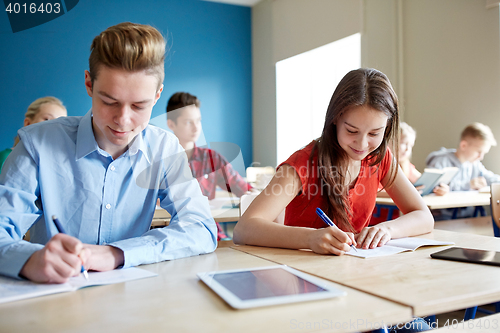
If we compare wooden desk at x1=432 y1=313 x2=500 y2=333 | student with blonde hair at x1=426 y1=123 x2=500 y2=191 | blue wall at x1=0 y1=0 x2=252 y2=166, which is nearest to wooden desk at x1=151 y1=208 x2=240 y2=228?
wooden desk at x1=432 y1=313 x2=500 y2=333

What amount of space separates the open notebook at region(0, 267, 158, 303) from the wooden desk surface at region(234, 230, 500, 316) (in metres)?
0.34

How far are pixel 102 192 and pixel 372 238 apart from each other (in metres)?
0.76

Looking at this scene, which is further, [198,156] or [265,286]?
[198,156]

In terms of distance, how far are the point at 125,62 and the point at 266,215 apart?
0.61 meters

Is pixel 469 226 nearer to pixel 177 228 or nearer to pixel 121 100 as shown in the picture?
pixel 177 228

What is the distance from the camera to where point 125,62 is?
0.95 metres

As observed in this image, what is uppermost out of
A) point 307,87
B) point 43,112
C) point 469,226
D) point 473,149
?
point 307,87

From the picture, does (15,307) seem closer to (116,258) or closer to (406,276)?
(116,258)

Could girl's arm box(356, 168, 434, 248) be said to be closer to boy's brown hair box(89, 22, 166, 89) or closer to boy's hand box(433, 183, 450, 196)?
boy's brown hair box(89, 22, 166, 89)

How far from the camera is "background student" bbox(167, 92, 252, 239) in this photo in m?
2.86

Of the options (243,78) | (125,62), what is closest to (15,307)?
(125,62)

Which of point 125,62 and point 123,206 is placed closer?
point 125,62

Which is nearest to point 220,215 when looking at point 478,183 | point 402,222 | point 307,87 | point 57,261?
point 402,222

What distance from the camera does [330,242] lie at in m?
1.04
